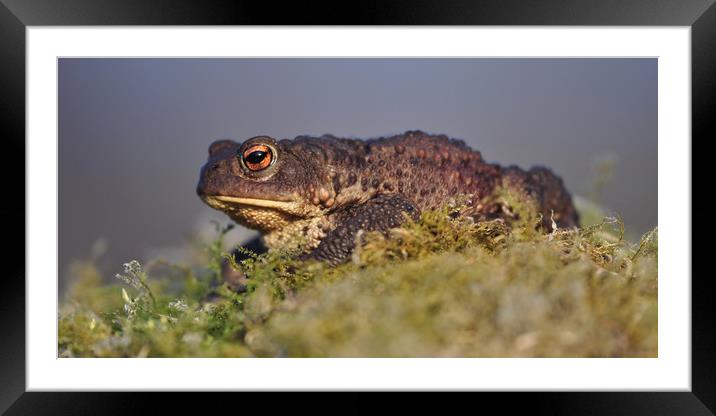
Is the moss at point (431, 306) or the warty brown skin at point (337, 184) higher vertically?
the warty brown skin at point (337, 184)

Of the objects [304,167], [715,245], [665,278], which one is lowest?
[665,278]

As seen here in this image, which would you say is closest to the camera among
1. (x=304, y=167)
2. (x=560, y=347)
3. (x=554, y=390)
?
(x=560, y=347)

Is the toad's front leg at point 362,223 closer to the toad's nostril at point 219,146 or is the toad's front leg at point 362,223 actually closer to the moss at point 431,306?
the moss at point 431,306

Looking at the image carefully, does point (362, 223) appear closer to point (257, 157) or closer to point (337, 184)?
point (337, 184)

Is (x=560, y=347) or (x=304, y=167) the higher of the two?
(x=304, y=167)

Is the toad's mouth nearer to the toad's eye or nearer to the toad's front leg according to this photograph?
the toad's eye

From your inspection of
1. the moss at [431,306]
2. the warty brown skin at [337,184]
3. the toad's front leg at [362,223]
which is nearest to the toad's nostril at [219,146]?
the warty brown skin at [337,184]
